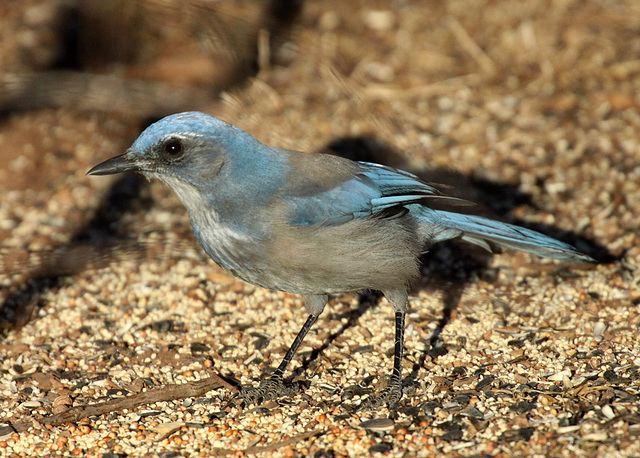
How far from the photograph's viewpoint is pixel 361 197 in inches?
169

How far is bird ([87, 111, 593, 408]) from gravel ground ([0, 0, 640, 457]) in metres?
0.43

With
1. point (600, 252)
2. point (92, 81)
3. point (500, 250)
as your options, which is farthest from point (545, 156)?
point (92, 81)

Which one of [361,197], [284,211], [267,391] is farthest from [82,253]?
[361,197]

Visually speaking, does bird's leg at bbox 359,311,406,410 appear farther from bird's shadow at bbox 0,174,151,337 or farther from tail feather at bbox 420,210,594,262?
bird's shadow at bbox 0,174,151,337

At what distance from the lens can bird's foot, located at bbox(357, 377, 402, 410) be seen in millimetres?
4168

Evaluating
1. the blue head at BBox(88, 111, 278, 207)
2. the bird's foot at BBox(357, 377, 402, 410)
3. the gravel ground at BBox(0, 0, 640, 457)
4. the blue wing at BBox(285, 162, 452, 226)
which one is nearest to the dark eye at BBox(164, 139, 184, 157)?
the blue head at BBox(88, 111, 278, 207)

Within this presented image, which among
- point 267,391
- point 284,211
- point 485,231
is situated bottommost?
point 267,391

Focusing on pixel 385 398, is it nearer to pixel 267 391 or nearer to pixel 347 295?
pixel 267 391

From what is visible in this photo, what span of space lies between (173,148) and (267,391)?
1527 mm

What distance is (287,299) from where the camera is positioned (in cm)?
539

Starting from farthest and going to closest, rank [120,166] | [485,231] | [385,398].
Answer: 1. [485,231]
2. [385,398]
3. [120,166]

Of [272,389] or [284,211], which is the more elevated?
[284,211]

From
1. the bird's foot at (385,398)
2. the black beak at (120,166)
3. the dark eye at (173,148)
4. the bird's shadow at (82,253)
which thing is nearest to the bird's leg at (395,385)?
the bird's foot at (385,398)

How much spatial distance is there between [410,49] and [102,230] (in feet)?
13.7
